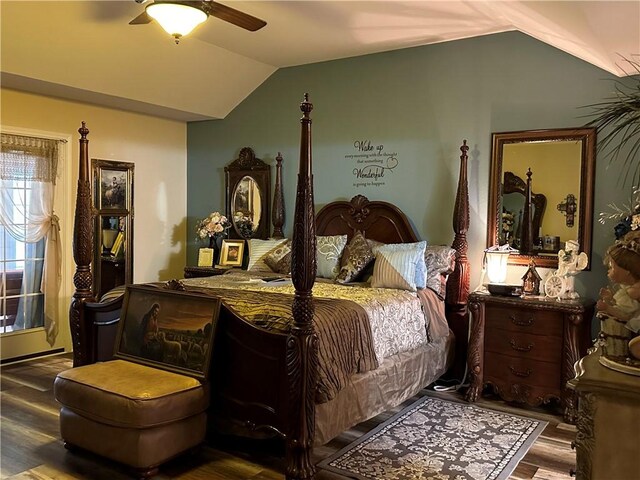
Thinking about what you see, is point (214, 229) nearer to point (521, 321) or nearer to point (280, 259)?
point (280, 259)

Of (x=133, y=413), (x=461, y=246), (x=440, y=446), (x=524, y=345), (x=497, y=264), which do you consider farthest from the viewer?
(x=461, y=246)

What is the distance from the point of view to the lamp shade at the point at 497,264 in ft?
14.2

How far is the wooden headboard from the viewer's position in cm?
496

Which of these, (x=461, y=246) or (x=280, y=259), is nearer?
(x=461, y=246)

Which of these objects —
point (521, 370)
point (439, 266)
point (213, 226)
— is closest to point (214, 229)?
point (213, 226)

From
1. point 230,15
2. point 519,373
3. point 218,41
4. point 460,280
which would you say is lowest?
point 519,373

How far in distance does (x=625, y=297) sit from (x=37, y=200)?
5.03m

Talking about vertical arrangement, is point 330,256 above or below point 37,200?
below

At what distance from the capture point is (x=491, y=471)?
120 inches

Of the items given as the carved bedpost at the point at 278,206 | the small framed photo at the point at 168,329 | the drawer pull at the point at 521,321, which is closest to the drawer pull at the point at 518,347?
the drawer pull at the point at 521,321

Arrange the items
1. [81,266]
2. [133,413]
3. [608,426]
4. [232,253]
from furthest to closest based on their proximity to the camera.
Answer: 1. [232,253]
2. [81,266]
3. [133,413]
4. [608,426]

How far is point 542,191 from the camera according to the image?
4402mm

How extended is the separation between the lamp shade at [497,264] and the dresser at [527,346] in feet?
0.77

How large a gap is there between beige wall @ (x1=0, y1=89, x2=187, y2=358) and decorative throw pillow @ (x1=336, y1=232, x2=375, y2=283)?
8.36 feet
